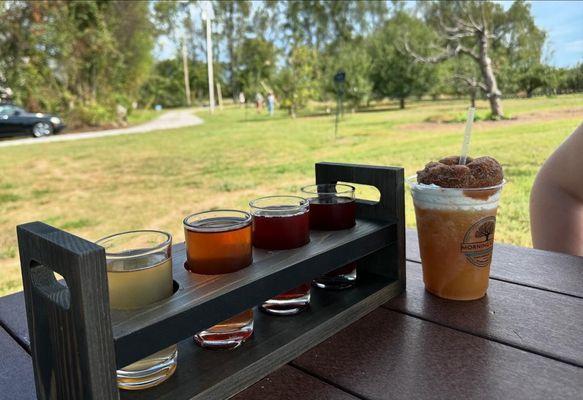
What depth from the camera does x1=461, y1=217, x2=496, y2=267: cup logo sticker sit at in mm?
703

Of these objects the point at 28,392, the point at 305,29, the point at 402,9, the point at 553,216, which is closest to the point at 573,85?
the point at 553,216

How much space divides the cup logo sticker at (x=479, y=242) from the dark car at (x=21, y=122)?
1116 cm

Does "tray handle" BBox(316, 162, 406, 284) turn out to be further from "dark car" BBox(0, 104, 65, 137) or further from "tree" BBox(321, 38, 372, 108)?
"tree" BBox(321, 38, 372, 108)

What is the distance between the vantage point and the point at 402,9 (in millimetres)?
17906

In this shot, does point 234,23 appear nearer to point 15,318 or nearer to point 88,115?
point 88,115

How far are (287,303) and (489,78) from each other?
31.7 ft

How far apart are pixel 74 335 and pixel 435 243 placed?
0.51 metres

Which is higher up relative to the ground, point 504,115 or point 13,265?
point 504,115

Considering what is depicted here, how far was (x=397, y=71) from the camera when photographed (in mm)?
16047

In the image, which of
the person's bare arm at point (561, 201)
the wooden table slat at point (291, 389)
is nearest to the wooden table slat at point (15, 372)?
the wooden table slat at point (291, 389)

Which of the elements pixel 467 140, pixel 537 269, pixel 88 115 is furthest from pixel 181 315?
pixel 88 115

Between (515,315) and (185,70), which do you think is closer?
(515,315)

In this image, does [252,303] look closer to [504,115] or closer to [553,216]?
[553,216]

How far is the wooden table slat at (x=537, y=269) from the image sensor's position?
78cm
